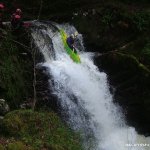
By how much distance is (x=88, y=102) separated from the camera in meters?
12.7

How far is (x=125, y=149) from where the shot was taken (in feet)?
39.5

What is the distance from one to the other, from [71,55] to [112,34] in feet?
6.92

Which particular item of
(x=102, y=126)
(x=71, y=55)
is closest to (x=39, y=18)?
(x=71, y=55)

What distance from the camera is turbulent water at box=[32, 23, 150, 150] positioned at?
12164 mm

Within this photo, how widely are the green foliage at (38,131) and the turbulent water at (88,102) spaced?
94cm

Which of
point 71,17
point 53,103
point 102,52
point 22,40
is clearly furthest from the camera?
point 71,17

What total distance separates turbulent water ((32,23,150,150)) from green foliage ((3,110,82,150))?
94 cm

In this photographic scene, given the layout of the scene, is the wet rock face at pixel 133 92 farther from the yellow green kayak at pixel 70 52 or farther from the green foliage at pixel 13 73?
the green foliage at pixel 13 73

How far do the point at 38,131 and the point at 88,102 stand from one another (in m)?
2.89

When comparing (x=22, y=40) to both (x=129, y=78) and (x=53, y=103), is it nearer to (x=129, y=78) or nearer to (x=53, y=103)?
(x=53, y=103)

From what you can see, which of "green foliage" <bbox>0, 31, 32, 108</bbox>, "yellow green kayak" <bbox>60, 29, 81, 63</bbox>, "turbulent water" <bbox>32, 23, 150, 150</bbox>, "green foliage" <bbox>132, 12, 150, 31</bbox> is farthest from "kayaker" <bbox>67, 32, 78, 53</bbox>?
"green foliage" <bbox>132, 12, 150, 31</bbox>

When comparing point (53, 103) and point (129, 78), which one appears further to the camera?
point (129, 78)

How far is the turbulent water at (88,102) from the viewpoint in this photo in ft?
39.9

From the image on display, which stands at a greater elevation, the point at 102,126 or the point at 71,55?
the point at 71,55
